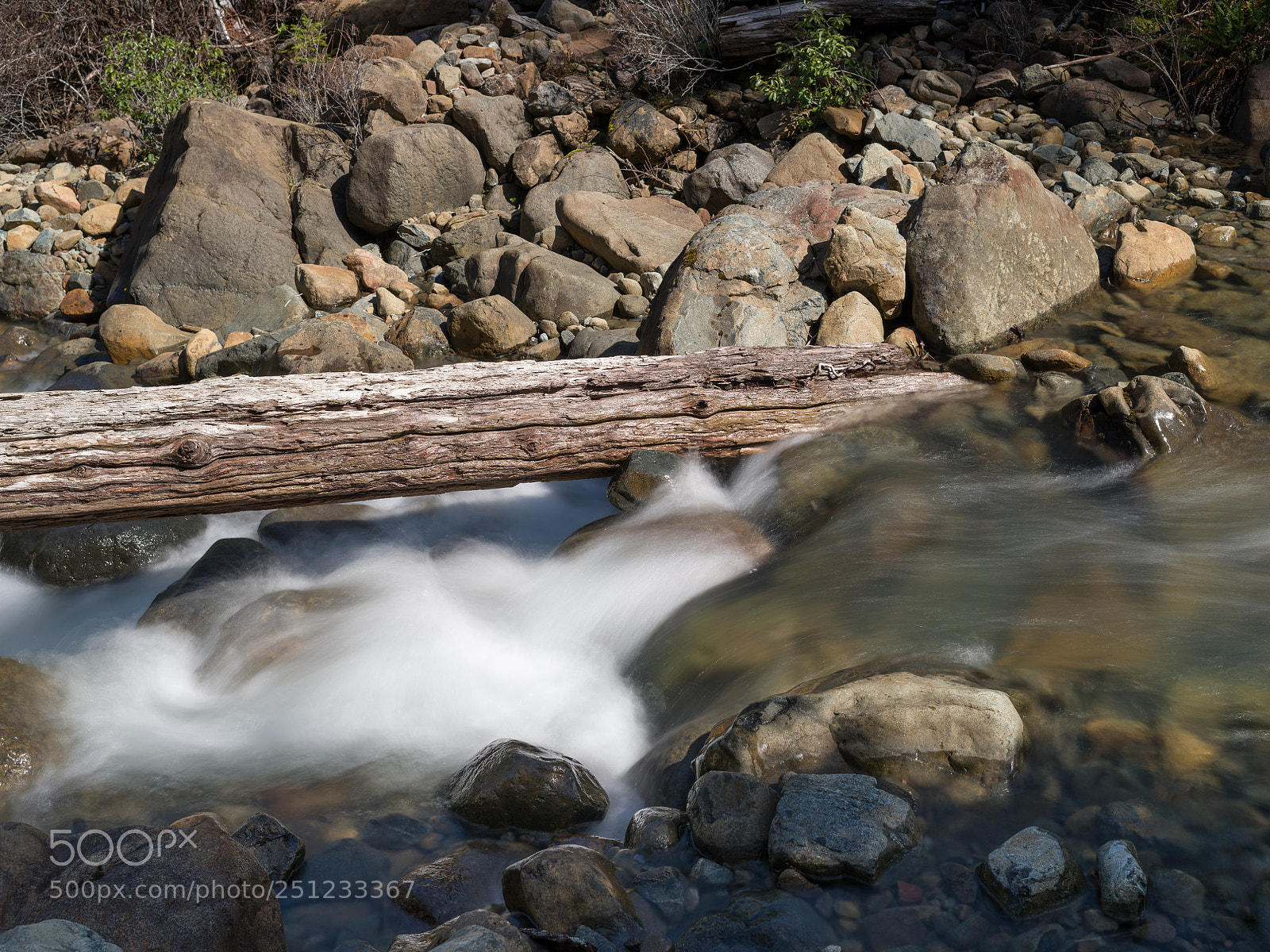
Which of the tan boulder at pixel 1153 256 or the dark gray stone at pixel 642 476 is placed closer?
the dark gray stone at pixel 642 476

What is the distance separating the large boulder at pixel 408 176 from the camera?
32.6 ft

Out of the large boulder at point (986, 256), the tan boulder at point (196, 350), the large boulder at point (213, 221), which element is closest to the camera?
the large boulder at point (986, 256)

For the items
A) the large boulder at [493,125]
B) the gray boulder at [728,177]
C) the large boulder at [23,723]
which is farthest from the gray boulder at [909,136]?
the large boulder at [23,723]

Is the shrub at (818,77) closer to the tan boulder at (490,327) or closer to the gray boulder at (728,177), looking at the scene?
the gray boulder at (728,177)

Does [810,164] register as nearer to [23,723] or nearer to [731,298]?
[731,298]

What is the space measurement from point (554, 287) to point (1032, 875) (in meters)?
6.85

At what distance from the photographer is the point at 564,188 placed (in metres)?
9.95

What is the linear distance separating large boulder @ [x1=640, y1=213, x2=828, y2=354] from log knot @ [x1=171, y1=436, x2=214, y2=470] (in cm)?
300

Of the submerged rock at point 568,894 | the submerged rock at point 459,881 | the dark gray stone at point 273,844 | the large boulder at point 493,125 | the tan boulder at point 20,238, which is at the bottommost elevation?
the submerged rock at point 459,881

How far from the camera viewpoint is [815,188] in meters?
7.70

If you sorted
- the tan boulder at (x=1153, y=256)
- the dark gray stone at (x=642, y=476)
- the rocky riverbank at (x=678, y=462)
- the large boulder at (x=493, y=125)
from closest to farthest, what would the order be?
the rocky riverbank at (x=678, y=462), the dark gray stone at (x=642, y=476), the tan boulder at (x=1153, y=256), the large boulder at (x=493, y=125)

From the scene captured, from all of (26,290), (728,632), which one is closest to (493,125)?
(26,290)

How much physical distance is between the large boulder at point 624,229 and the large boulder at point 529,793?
21.1 feet

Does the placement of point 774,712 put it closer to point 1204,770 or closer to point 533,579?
point 1204,770
